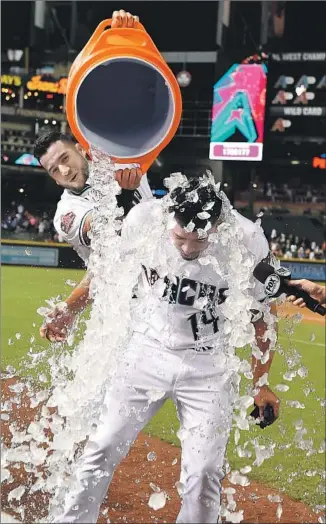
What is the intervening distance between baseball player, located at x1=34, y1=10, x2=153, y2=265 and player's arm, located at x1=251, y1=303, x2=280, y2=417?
0.64 metres

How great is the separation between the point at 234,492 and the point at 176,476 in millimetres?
292

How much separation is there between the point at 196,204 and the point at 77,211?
21.0 inches

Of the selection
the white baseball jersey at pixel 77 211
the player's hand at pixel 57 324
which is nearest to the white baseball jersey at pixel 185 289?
the white baseball jersey at pixel 77 211

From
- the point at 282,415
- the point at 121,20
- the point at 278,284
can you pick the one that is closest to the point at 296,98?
the point at 282,415

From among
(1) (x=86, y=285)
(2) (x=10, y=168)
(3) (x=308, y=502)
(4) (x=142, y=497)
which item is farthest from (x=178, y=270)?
(2) (x=10, y=168)

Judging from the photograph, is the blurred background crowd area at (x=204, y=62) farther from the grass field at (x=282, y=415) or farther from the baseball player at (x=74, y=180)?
the baseball player at (x=74, y=180)

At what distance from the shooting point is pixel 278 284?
215 cm

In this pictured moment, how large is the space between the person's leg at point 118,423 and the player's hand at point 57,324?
28 cm

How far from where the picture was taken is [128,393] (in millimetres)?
2154

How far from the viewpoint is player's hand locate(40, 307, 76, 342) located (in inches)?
92.7

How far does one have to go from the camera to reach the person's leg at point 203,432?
6.79ft

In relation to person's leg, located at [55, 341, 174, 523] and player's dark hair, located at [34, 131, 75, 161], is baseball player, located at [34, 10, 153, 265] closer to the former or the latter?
player's dark hair, located at [34, 131, 75, 161]

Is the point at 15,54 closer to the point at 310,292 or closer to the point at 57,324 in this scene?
the point at 57,324

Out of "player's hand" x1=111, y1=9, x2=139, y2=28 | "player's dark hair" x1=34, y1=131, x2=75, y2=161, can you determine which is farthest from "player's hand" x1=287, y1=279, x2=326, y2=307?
"player's hand" x1=111, y1=9, x2=139, y2=28
